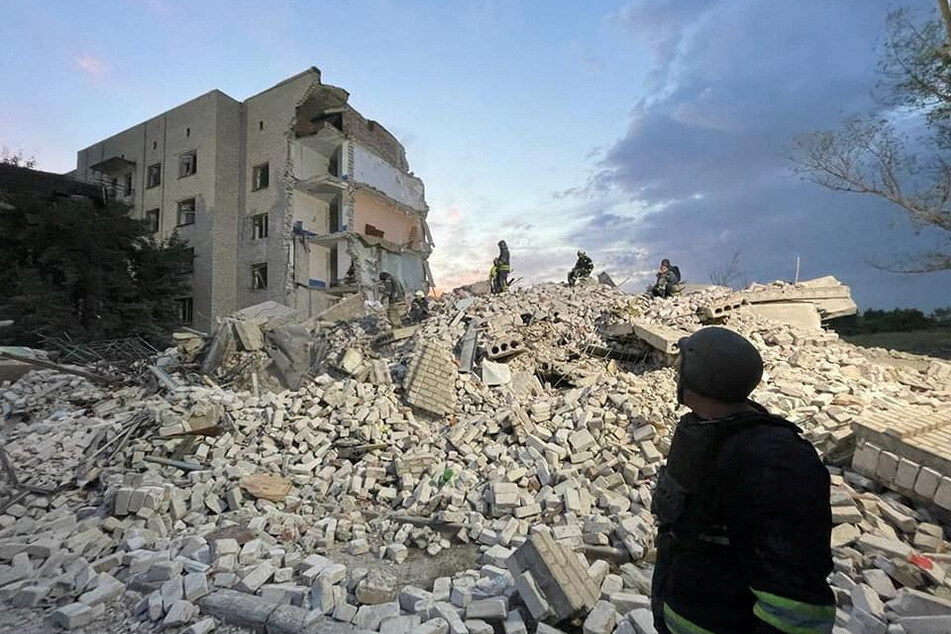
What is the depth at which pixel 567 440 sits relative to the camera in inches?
235

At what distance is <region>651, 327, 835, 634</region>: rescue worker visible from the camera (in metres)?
1.19

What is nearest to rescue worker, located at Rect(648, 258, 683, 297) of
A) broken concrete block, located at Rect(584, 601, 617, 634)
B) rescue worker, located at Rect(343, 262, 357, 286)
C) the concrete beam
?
the concrete beam

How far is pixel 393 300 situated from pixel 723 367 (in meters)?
11.1

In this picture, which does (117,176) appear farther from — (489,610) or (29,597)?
(489,610)

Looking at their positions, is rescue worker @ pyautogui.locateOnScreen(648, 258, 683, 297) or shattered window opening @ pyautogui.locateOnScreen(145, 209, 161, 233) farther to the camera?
shattered window opening @ pyautogui.locateOnScreen(145, 209, 161, 233)

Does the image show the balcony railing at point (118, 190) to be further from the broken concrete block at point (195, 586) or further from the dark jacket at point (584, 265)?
A: the broken concrete block at point (195, 586)

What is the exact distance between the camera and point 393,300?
12.1 m

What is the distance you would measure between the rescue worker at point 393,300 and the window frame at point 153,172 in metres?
16.7

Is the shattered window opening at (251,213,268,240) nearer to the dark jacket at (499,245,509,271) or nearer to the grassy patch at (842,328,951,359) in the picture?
the dark jacket at (499,245,509,271)

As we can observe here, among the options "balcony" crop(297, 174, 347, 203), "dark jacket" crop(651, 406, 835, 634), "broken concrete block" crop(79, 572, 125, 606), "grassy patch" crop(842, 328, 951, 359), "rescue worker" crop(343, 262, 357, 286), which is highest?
"balcony" crop(297, 174, 347, 203)

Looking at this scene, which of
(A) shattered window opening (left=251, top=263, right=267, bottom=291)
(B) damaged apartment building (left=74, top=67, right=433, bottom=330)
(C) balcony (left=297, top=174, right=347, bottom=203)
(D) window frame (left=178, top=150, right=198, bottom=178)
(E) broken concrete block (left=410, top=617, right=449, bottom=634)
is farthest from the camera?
(D) window frame (left=178, top=150, right=198, bottom=178)

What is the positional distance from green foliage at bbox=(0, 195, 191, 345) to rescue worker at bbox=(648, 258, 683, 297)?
17.8 m

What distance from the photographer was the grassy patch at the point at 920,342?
46.8 feet

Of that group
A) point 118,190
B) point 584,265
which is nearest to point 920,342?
point 584,265
